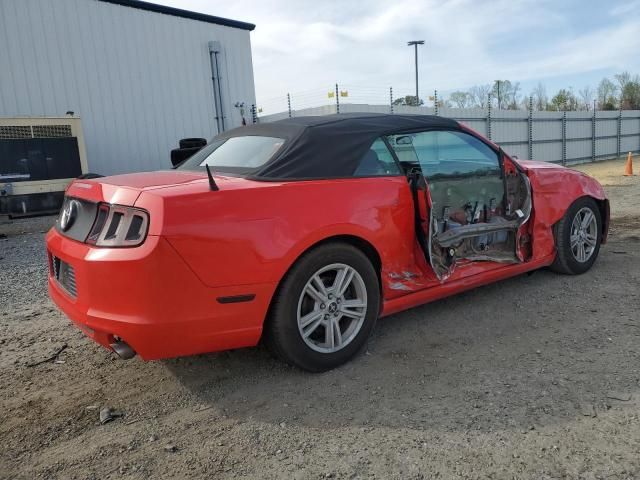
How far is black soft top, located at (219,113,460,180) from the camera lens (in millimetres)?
3027

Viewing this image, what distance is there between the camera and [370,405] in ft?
8.71

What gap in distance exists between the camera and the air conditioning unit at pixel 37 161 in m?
9.05

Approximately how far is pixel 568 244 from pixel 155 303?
3.63m

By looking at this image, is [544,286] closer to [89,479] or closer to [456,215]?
[456,215]

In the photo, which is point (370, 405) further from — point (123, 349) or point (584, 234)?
point (584, 234)

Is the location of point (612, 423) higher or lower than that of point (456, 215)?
lower

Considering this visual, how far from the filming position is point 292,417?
8.47ft

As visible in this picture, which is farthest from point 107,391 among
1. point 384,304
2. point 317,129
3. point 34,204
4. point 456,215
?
point 34,204

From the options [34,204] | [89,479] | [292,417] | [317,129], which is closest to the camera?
[89,479]

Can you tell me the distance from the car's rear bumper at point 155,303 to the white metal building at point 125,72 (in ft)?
34.5

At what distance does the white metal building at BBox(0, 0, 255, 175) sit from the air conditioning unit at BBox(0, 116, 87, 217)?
2.04 meters

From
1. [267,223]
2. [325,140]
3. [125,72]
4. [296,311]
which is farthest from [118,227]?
[125,72]

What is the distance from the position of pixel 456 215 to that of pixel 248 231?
179cm

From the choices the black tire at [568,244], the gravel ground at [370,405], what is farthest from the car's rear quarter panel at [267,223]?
the black tire at [568,244]
